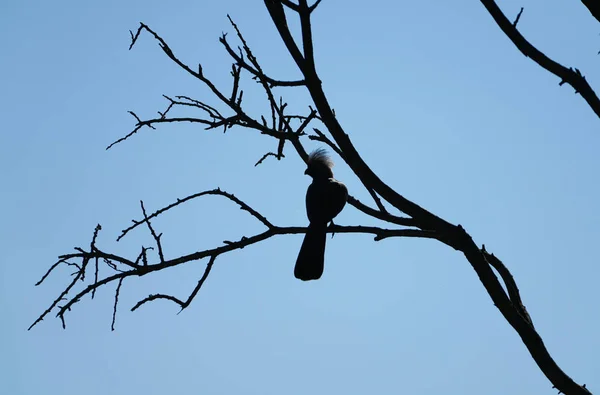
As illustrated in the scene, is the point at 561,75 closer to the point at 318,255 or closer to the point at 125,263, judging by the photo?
the point at 125,263

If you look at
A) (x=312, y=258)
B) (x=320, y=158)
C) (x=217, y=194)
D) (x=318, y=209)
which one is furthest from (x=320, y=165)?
(x=217, y=194)

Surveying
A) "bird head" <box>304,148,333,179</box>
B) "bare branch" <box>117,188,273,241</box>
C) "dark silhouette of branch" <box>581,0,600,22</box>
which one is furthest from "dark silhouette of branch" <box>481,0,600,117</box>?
"bird head" <box>304,148,333,179</box>

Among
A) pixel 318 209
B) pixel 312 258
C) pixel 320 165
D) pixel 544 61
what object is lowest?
pixel 544 61

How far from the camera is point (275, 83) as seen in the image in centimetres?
362

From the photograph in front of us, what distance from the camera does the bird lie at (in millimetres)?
5773

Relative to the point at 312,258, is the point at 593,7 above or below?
below

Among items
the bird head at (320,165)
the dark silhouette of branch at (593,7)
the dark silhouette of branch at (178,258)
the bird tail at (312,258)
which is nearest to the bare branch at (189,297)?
the dark silhouette of branch at (178,258)

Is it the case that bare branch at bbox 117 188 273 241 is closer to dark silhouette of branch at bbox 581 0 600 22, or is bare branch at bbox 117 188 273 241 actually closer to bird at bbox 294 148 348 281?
bird at bbox 294 148 348 281

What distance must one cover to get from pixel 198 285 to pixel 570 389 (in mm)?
2056

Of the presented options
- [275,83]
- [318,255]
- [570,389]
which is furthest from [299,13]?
[318,255]

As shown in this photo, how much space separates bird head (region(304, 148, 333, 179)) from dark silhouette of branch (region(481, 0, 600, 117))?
3.67 meters

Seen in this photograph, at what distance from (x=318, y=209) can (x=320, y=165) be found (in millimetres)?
915

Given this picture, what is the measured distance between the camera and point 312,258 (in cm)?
581

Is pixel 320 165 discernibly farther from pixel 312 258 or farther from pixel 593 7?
pixel 593 7
